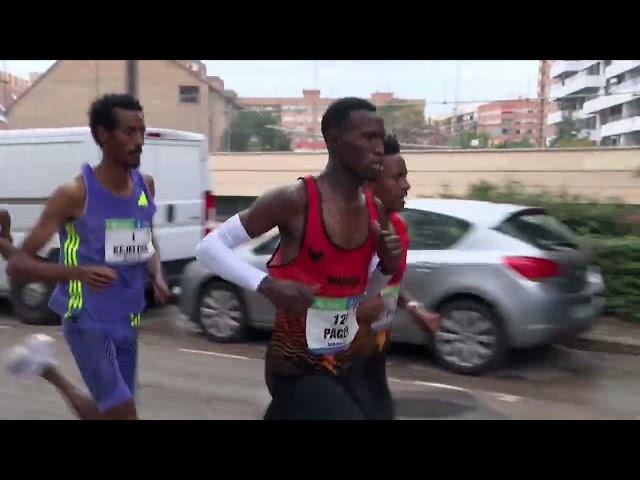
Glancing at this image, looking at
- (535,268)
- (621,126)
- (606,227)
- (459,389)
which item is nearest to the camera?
(459,389)

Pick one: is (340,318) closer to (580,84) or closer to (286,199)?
(286,199)

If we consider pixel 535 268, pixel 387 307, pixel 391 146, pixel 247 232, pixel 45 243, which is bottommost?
pixel 535 268

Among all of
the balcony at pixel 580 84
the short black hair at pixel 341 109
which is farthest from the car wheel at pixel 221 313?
the balcony at pixel 580 84

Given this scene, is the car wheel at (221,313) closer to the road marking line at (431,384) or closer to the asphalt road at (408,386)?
the asphalt road at (408,386)

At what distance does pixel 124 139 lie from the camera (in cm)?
337

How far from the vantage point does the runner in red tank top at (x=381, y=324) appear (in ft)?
10.1

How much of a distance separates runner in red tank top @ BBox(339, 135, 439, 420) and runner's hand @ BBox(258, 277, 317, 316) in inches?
16.9

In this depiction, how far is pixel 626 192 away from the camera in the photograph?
18.8 m

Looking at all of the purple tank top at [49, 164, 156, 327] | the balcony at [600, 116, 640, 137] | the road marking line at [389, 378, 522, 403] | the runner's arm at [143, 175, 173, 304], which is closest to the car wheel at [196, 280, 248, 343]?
the road marking line at [389, 378, 522, 403]

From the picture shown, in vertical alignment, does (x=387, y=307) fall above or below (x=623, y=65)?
below

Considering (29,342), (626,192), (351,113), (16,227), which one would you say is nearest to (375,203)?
(351,113)

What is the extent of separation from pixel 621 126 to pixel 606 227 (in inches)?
1439

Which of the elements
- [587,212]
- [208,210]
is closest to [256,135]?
[208,210]

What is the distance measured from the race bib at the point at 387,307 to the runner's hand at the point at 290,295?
0.77 m
